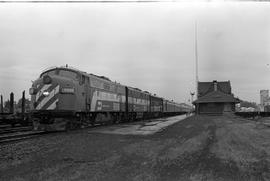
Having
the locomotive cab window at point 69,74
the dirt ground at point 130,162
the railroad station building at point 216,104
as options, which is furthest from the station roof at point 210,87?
the dirt ground at point 130,162

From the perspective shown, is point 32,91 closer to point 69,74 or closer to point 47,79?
point 47,79

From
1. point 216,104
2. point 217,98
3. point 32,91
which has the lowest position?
point 216,104

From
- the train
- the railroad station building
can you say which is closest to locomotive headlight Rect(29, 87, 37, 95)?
the train

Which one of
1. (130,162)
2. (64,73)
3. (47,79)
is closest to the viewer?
(130,162)

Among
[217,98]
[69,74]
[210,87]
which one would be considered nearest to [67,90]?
[69,74]

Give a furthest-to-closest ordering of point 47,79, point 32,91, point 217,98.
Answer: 1. point 217,98
2. point 32,91
3. point 47,79

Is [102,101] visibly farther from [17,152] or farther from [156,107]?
[156,107]

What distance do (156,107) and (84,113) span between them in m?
28.0

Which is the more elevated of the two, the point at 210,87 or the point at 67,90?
the point at 210,87

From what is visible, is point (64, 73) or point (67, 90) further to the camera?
point (64, 73)

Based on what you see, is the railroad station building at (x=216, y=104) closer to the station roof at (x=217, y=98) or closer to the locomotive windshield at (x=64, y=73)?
the station roof at (x=217, y=98)

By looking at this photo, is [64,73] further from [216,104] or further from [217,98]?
[216,104]

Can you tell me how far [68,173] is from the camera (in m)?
6.05

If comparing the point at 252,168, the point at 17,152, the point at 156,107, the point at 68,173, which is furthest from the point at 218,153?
the point at 156,107
